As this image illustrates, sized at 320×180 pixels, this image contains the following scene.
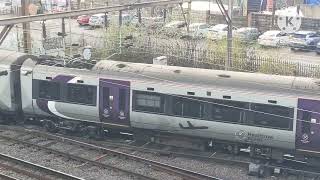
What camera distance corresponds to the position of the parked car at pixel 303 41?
35844 millimetres

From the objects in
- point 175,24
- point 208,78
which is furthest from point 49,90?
point 175,24

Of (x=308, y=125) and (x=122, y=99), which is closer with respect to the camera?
(x=308, y=125)

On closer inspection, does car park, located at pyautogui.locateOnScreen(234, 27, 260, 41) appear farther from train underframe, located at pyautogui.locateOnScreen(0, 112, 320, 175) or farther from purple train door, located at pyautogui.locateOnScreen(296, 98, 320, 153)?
purple train door, located at pyautogui.locateOnScreen(296, 98, 320, 153)

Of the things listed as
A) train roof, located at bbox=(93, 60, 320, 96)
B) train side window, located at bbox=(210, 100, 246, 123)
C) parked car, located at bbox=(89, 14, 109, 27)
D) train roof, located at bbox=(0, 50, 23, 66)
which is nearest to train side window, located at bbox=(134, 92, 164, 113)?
train roof, located at bbox=(93, 60, 320, 96)

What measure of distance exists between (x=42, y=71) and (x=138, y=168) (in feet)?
19.3

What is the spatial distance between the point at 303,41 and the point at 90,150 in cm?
2278

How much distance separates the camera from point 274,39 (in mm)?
36562

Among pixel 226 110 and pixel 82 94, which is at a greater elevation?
pixel 82 94

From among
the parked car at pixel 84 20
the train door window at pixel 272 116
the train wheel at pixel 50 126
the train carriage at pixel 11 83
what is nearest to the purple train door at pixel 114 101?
the train wheel at pixel 50 126

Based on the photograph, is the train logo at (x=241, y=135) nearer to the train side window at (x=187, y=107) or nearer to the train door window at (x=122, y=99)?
the train side window at (x=187, y=107)

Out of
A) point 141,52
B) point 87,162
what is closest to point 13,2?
point 141,52

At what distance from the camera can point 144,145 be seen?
1855 cm

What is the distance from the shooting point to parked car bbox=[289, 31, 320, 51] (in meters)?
35.8

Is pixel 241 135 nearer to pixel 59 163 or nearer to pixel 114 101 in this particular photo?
pixel 114 101
